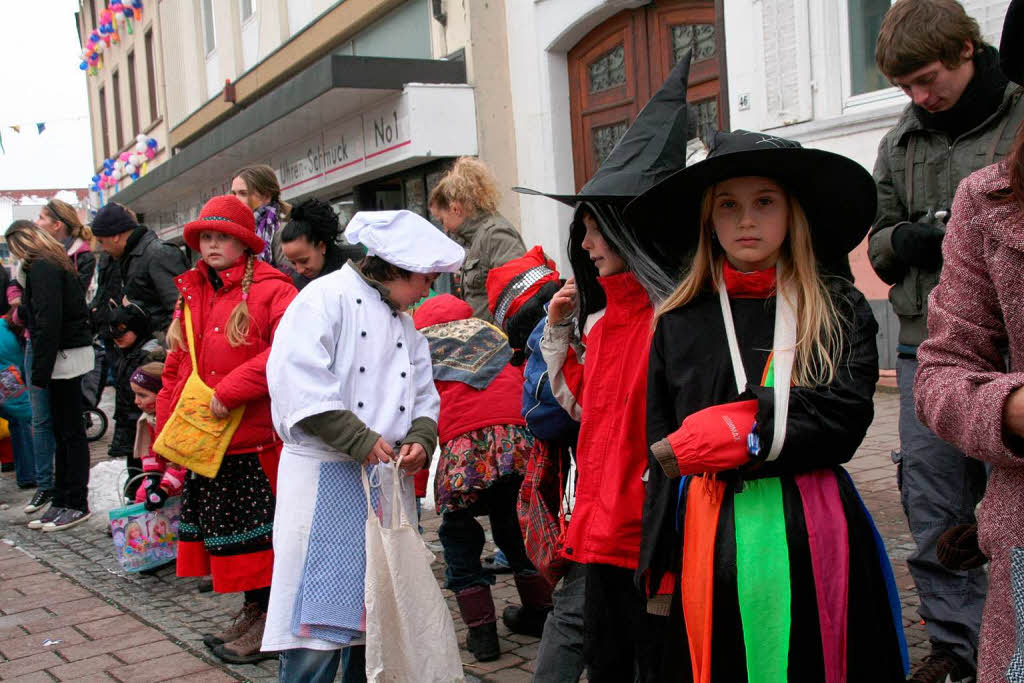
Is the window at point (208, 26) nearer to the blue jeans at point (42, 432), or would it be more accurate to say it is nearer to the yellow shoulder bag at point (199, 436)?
the blue jeans at point (42, 432)

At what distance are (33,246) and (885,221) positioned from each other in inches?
209

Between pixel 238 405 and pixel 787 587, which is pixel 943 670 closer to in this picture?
pixel 787 587

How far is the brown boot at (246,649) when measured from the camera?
4160mm

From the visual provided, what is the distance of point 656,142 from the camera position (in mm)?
2924

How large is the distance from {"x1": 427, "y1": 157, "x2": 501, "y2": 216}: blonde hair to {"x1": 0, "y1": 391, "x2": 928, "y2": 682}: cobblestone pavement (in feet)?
6.20

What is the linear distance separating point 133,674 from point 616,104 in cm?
731

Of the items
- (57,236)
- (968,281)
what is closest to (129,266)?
(57,236)

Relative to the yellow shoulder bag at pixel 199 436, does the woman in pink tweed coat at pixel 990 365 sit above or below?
above

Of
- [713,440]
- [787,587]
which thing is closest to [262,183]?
[713,440]

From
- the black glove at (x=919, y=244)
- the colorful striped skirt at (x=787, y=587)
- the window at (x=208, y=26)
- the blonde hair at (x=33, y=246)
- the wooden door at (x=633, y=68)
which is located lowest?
the colorful striped skirt at (x=787, y=587)

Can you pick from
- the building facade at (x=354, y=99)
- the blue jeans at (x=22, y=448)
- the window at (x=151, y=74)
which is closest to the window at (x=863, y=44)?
the building facade at (x=354, y=99)

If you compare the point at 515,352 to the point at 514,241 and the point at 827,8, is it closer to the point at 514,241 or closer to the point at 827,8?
the point at 514,241

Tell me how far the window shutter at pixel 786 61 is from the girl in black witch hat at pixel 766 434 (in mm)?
5817

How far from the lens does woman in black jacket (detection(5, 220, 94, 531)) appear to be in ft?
21.4
